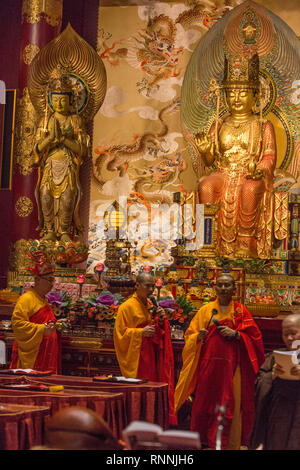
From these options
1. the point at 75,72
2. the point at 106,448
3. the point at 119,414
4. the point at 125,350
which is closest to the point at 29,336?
the point at 125,350

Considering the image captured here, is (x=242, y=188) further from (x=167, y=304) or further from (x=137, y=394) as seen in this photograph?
(x=137, y=394)

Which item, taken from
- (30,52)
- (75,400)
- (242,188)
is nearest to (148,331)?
(75,400)

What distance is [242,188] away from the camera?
831 centimetres

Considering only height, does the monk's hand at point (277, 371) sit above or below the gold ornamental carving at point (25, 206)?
below

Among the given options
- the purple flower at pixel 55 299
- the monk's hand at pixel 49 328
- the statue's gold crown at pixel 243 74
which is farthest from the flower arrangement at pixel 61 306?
the statue's gold crown at pixel 243 74

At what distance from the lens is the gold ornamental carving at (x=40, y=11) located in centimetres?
911

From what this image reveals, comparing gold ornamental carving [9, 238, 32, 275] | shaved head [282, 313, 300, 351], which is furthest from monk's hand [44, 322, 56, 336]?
gold ornamental carving [9, 238, 32, 275]

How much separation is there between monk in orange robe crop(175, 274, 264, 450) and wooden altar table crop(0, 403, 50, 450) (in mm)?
1795

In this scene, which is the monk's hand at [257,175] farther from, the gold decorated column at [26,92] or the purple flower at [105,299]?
the gold decorated column at [26,92]

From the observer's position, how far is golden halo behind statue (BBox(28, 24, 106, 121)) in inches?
353

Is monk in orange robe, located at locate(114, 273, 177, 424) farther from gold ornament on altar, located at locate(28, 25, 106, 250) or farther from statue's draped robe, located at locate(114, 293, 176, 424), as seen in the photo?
gold ornament on altar, located at locate(28, 25, 106, 250)

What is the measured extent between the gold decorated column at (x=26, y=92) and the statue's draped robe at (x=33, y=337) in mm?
3266

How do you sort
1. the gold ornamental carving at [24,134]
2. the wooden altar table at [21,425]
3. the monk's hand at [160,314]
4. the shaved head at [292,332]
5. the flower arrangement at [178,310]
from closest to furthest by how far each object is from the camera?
the wooden altar table at [21,425], the shaved head at [292,332], the monk's hand at [160,314], the flower arrangement at [178,310], the gold ornamental carving at [24,134]

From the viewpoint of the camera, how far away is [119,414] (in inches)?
164
